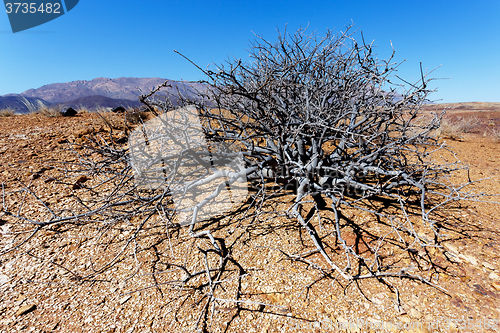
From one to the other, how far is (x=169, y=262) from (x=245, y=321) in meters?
0.79

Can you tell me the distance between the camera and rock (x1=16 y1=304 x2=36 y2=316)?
4.62 feet

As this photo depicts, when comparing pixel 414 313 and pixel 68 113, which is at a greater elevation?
pixel 68 113

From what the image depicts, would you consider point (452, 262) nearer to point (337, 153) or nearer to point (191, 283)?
point (337, 153)

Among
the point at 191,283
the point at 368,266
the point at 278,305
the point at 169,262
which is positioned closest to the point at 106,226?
the point at 169,262

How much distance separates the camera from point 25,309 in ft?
4.69

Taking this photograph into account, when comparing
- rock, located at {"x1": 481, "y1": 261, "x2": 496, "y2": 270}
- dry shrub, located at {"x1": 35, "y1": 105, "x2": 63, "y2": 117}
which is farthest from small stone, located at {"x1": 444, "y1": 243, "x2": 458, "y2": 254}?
dry shrub, located at {"x1": 35, "y1": 105, "x2": 63, "y2": 117}

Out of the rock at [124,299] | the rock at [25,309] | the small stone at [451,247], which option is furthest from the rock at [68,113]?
the small stone at [451,247]

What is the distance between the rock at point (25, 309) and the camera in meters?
1.41

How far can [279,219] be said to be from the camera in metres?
2.15

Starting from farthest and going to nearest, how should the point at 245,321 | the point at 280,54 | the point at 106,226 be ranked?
the point at 280,54 < the point at 106,226 < the point at 245,321

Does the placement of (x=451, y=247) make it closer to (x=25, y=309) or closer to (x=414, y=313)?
(x=414, y=313)

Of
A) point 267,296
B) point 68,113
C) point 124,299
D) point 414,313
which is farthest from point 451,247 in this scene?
point 68,113

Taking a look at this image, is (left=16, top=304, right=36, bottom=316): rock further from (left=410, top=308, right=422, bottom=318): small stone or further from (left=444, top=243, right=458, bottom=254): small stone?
(left=444, top=243, right=458, bottom=254): small stone

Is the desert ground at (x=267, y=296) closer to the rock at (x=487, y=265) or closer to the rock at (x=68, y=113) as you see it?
the rock at (x=487, y=265)
